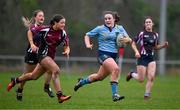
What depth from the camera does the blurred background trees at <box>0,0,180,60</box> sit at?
4344cm

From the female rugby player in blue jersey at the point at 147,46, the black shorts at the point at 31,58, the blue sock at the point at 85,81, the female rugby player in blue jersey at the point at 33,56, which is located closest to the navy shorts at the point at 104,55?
the blue sock at the point at 85,81

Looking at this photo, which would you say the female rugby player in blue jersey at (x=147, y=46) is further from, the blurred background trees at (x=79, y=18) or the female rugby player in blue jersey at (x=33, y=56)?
the blurred background trees at (x=79, y=18)

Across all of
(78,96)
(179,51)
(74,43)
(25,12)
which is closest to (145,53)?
(78,96)

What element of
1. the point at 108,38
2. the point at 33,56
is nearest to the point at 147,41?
the point at 108,38

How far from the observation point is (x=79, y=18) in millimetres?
45656

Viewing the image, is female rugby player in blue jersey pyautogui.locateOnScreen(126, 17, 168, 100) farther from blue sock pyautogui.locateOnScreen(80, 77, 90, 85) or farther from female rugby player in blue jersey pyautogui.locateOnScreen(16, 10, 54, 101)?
female rugby player in blue jersey pyautogui.locateOnScreen(16, 10, 54, 101)

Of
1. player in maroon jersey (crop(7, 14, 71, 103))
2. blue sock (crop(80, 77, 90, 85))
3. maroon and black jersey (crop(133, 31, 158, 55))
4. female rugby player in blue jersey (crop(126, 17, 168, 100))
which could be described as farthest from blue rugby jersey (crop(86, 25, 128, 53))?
maroon and black jersey (crop(133, 31, 158, 55))

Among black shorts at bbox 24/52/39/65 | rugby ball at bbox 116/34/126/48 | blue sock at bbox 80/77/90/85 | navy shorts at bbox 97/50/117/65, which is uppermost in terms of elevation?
rugby ball at bbox 116/34/126/48

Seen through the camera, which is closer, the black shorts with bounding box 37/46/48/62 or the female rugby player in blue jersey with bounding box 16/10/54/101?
the black shorts with bounding box 37/46/48/62

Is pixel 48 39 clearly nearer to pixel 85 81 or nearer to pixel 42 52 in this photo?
pixel 42 52

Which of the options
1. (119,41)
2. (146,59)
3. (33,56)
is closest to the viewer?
(119,41)

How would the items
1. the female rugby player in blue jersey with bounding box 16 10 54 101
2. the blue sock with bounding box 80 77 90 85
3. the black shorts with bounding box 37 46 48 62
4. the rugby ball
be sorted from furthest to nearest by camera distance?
the blue sock with bounding box 80 77 90 85
the female rugby player in blue jersey with bounding box 16 10 54 101
the rugby ball
the black shorts with bounding box 37 46 48 62

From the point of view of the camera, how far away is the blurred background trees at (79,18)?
43.4 m

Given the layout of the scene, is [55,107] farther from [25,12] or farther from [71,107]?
[25,12]
